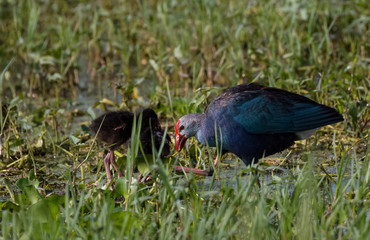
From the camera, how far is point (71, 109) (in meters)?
6.69

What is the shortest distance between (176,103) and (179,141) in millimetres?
960

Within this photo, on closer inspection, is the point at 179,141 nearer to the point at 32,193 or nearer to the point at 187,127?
the point at 187,127

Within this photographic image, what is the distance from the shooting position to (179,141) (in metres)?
4.89

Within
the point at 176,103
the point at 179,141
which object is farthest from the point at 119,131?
the point at 176,103

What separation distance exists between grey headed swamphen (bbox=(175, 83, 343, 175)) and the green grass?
0.20m

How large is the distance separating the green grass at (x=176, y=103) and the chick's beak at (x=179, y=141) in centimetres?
19

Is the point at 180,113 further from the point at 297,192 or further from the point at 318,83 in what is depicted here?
the point at 297,192

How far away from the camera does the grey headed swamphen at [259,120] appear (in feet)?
14.6

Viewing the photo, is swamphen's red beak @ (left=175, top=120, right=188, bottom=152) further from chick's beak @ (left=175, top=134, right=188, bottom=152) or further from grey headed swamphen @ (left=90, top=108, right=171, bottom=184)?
grey headed swamphen @ (left=90, top=108, right=171, bottom=184)

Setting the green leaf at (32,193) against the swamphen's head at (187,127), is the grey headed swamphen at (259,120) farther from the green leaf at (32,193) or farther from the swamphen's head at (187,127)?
the green leaf at (32,193)

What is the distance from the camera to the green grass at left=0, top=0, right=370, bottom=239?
3.44 meters

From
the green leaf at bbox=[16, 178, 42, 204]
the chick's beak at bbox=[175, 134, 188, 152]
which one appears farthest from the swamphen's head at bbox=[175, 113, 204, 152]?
the green leaf at bbox=[16, 178, 42, 204]

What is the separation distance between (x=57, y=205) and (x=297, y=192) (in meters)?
1.34

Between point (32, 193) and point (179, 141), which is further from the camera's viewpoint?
point (179, 141)
